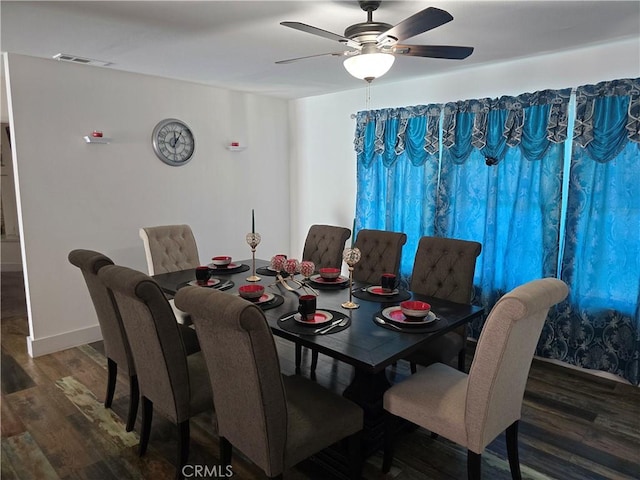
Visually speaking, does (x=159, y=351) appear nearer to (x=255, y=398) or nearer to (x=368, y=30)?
(x=255, y=398)

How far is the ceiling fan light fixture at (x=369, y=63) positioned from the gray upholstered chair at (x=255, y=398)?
136cm

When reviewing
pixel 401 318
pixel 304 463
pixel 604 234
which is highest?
pixel 604 234

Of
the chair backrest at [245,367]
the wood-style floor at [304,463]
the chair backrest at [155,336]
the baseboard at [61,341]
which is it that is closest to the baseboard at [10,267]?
the baseboard at [61,341]

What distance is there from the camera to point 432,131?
384 centimetres

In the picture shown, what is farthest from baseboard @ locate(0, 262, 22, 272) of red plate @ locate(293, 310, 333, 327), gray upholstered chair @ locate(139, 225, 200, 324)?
red plate @ locate(293, 310, 333, 327)

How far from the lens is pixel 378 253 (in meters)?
3.29

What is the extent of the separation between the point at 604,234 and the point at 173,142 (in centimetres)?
372

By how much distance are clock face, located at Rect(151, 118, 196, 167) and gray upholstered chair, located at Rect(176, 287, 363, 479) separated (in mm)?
2808

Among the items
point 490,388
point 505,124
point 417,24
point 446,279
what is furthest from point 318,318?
point 505,124

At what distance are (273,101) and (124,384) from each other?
3.45m

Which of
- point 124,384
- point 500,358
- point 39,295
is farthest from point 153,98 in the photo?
point 500,358

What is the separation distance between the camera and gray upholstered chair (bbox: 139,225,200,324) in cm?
339

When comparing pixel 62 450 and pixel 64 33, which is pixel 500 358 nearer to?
pixel 62 450

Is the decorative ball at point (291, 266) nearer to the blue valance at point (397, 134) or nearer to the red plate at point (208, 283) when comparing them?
the red plate at point (208, 283)
